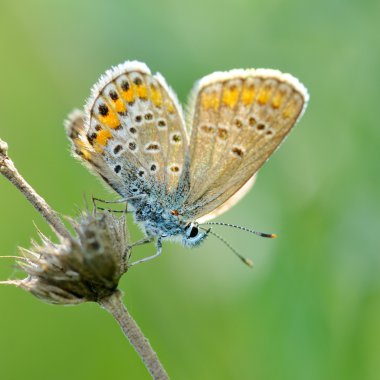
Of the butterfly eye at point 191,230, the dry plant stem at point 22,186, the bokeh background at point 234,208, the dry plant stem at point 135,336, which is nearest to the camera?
the dry plant stem at point 135,336

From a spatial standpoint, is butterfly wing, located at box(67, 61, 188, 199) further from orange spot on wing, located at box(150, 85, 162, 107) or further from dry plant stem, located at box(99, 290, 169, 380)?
dry plant stem, located at box(99, 290, 169, 380)

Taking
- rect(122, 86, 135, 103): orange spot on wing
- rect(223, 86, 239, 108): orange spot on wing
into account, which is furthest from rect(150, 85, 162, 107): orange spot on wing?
rect(223, 86, 239, 108): orange spot on wing

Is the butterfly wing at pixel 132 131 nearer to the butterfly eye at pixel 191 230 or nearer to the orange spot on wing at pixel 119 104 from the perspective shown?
the orange spot on wing at pixel 119 104

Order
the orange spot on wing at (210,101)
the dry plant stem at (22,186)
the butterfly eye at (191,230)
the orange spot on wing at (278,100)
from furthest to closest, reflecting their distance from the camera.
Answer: the butterfly eye at (191,230) → the orange spot on wing at (210,101) → the orange spot on wing at (278,100) → the dry plant stem at (22,186)

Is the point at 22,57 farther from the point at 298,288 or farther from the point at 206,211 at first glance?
the point at 298,288

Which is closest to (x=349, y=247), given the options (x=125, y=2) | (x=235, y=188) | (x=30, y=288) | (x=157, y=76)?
(x=235, y=188)

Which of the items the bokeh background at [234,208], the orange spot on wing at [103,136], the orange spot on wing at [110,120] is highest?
the orange spot on wing at [110,120]

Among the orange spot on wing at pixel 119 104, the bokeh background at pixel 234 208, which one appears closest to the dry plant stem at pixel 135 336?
the bokeh background at pixel 234 208
